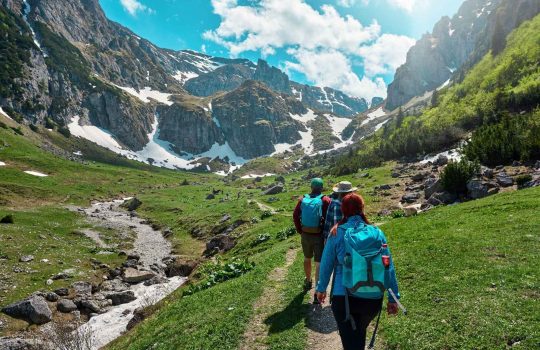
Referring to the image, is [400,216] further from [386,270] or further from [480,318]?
[386,270]

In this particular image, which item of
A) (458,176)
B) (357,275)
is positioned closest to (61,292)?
(357,275)

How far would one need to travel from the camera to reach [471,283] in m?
13.5

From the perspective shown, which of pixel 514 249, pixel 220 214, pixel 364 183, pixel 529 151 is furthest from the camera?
pixel 364 183

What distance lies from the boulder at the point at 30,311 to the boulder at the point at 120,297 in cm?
512

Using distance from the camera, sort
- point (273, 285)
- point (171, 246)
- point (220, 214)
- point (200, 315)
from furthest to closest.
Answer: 1. point (220, 214)
2. point (171, 246)
3. point (273, 285)
4. point (200, 315)

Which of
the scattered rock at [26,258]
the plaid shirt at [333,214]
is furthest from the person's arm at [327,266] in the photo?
the scattered rock at [26,258]

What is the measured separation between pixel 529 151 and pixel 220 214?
155 feet

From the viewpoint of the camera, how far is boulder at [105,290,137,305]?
97.7 feet

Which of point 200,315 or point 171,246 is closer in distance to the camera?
point 200,315

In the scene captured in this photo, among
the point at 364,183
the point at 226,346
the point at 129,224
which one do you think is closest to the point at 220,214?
the point at 129,224

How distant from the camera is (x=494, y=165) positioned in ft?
159

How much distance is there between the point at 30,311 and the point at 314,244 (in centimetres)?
2238

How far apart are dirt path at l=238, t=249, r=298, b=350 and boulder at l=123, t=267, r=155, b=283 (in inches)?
760

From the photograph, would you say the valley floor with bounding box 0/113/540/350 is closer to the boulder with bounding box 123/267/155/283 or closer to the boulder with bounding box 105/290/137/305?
the boulder with bounding box 123/267/155/283
